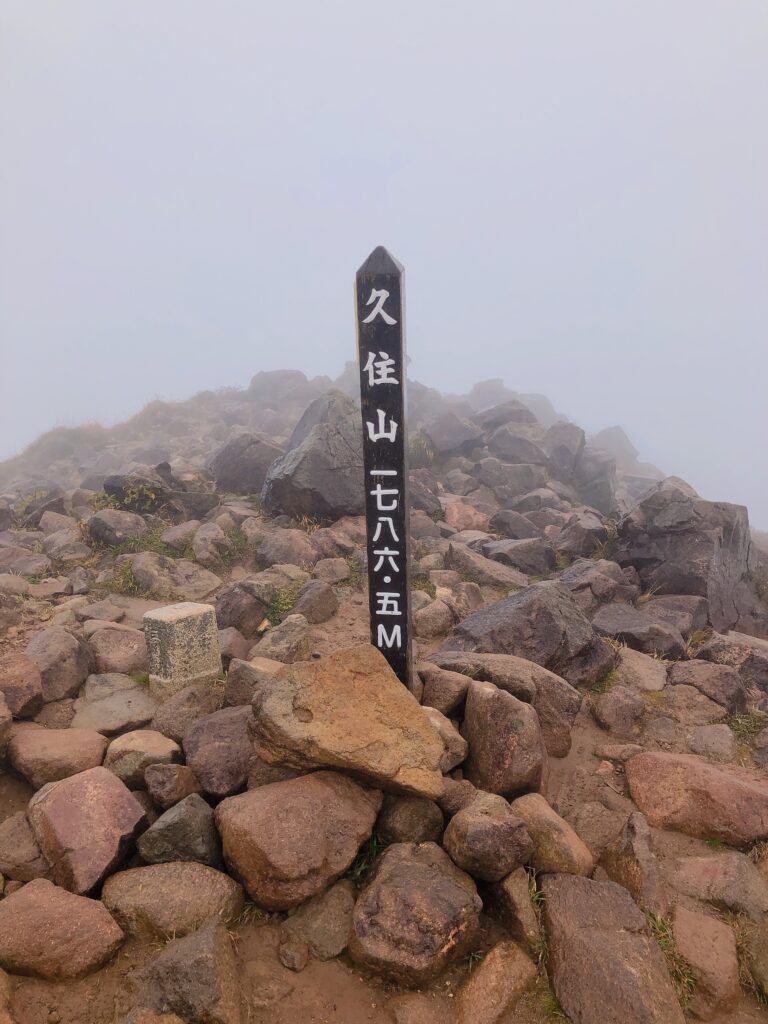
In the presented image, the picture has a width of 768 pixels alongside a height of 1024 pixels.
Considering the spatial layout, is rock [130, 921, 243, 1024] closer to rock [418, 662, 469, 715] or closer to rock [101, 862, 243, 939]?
rock [101, 862, 243, 939]

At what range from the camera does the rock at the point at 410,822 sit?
15.8ft

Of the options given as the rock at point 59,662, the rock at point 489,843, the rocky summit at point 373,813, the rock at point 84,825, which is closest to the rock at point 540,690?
the rocky summit at point 373,813

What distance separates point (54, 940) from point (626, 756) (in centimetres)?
510

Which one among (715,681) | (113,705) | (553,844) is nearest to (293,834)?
(553,844)

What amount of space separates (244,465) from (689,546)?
10.4 m

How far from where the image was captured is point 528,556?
12203 millimetres

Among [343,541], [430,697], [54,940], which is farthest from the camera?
[343,541]

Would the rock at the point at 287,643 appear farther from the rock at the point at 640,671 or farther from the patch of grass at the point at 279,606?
the rock at the point at 640,671

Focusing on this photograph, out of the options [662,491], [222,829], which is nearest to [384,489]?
[222,829]

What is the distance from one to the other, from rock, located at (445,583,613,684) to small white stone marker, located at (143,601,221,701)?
2.98 m

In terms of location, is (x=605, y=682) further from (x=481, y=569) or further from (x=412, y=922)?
(x=412, y=922)

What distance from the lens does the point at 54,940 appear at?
395 centimetres

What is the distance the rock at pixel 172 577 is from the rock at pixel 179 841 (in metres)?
5.71

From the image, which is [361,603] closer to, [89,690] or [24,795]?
[89,690]
